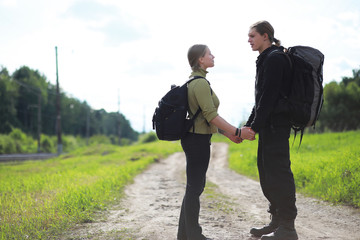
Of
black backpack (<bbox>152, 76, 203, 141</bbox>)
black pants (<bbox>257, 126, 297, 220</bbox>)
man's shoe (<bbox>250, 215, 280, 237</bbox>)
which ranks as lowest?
man's shoe (<bbox>250, 215, 280, 237</bbox>)

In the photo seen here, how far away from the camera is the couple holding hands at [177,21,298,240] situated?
3.25 m

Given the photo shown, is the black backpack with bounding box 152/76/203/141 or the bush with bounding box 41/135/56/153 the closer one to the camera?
the black backpack with bounding box 152/76/203/141

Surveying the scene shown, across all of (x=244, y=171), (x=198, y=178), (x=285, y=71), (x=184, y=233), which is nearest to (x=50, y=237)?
(x=184, y=233)

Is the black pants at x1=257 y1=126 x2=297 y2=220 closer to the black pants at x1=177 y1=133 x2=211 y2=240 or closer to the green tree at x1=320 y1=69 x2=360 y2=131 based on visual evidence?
the black pants at x1=177 y1=133 x2=211 y2=240

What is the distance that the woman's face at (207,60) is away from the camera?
10.9ft

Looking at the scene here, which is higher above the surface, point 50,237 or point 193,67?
point 193,67

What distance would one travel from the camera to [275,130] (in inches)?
→ 132

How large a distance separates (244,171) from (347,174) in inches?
223

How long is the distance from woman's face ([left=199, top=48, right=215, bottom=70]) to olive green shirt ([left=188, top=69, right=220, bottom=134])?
0.20ft

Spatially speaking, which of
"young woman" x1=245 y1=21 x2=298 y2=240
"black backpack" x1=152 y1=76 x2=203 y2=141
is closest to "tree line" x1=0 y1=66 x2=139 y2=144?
"black backpack" x1=152 y1=76 x2=203 y2=141

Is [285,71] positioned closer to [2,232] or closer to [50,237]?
[50,237]

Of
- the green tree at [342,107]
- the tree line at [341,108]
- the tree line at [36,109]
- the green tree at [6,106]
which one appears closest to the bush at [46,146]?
the tree line at [36,109]

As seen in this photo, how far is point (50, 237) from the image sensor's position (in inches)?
155

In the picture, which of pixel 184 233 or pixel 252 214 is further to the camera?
pixel 252 214
